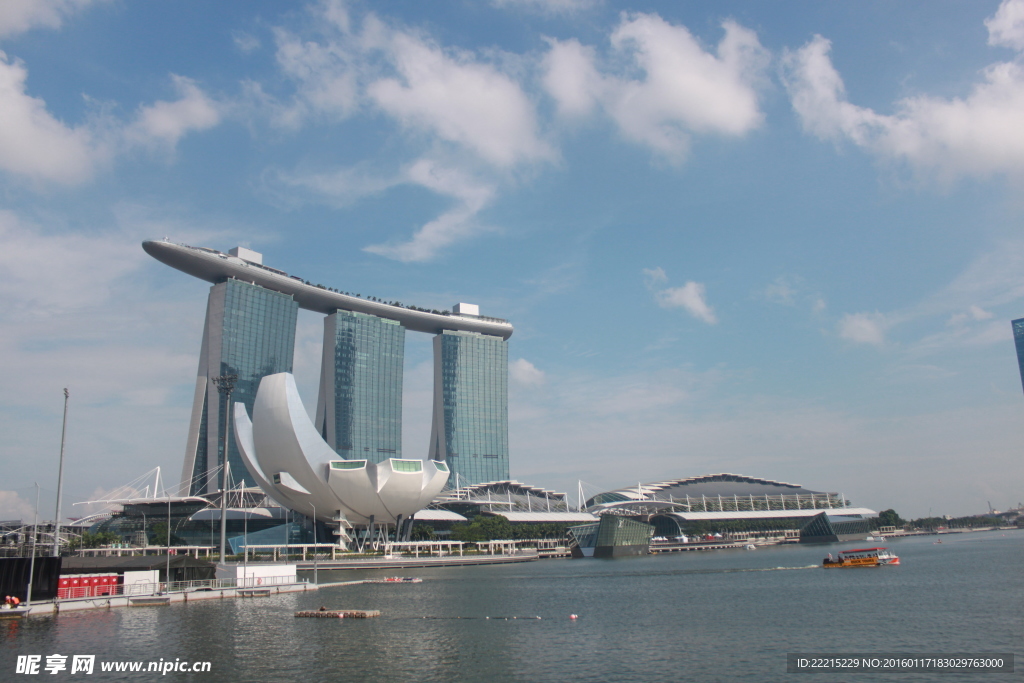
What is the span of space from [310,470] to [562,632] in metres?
64.4

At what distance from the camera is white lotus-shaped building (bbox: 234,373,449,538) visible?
89688 mm

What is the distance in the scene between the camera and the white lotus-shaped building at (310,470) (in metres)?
89.7

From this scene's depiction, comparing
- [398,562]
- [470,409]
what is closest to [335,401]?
[470,409]

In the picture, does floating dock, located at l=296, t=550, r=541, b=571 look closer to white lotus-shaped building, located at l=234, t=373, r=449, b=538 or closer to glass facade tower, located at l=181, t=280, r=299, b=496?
white lotus-shaped building, located at l=234, t=373, r=449, b=538

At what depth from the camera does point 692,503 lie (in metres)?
149

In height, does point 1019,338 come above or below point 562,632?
above

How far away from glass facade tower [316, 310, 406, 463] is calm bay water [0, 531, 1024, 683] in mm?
111470

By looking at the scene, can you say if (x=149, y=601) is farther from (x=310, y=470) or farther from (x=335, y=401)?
(x=335, y=401)

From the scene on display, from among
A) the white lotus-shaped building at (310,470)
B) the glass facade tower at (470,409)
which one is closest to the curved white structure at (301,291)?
the glass facade tower at (470,409)

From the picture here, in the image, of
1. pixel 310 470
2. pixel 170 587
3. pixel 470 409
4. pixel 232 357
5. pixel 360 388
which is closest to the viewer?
pixel 170 587

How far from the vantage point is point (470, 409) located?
573 feet

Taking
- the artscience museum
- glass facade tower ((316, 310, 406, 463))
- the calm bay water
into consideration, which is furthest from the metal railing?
glass facade tower ((316, 310, 406, 463))

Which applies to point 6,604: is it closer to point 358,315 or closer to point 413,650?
point 413,650

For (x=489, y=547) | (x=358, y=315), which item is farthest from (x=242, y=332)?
(x=489, y=547)
